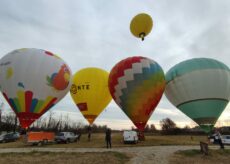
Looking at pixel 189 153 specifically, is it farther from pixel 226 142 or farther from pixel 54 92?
pixel 226 142

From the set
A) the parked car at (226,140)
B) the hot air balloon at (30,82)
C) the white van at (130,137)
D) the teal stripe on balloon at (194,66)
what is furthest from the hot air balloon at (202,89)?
the parked car at (226,140)

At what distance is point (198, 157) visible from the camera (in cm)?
1794

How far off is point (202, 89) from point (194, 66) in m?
2.28

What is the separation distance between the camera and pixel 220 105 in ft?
62.8

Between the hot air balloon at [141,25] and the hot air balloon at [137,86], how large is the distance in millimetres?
2139

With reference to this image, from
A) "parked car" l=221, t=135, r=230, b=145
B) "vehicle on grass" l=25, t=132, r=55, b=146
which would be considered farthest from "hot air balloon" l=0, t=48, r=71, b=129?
"parked car" l=221, t=135, r=230, b=145

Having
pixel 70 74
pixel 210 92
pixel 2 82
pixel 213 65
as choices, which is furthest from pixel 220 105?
pixel 2 82

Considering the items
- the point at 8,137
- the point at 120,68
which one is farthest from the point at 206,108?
the point at 8,137

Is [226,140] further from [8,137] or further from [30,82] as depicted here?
[8,137]

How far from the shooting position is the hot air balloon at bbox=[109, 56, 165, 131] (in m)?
18.4

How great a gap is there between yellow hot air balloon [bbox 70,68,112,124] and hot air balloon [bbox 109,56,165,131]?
7.00 meters

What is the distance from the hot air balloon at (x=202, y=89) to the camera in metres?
18.9

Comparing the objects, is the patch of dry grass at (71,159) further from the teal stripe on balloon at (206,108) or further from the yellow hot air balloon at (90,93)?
the yellow hot air balloon at (90,93)

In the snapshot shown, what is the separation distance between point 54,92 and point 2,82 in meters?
3.92
